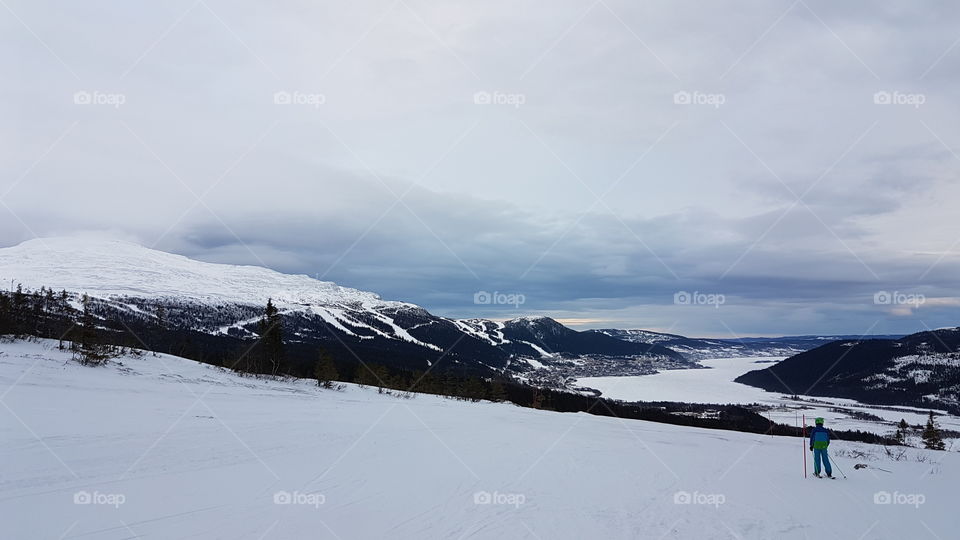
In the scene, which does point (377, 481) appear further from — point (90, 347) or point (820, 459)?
point (90, 347)

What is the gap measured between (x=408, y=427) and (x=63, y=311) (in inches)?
1257

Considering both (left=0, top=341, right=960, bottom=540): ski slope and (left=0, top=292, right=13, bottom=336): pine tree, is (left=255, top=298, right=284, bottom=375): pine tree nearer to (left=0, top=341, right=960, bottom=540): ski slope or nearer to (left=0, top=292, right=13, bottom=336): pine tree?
(left=0, top=292, right=13, bottom=336): pine tree

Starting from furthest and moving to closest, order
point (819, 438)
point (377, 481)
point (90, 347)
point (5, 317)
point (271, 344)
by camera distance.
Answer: point (271, 344), point (5, 317), point (90, 347), point (819, 438), point (377, 481)

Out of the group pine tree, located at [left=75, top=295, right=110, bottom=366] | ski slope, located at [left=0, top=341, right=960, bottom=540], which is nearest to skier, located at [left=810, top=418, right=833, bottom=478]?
ski slope, located at [left=0, top=341, right=960, bottom=540]

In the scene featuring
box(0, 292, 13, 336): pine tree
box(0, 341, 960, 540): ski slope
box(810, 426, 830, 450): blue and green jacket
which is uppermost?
box(0, 292, 13, 336): pine tree

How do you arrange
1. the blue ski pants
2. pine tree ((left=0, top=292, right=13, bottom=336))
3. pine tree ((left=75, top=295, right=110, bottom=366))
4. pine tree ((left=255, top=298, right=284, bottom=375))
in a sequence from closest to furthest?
the blue ski pants < pine tree ((left=75, top=295, right=110, bottom=366)) < pine tree ((left=0, top=292, right=13, bottom=336)) < pine tree ((left=255, top=298, right=284, bottom=375))

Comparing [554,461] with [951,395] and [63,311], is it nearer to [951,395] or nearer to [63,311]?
[63,311]

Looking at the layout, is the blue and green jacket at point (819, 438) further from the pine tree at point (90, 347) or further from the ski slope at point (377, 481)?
the pine tree at point (90, 347)

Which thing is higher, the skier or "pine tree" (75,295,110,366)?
"pine tree" (75,295,110,366)

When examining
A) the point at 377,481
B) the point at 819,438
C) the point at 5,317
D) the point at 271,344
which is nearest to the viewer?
the point at 377,481

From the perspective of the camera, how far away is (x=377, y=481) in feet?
34.9

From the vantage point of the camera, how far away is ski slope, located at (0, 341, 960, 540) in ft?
25.2

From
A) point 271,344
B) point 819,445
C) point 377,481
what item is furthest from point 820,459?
point 271,344

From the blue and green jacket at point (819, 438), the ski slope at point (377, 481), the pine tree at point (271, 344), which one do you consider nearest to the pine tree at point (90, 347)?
the ski slope at point (377, 481)
